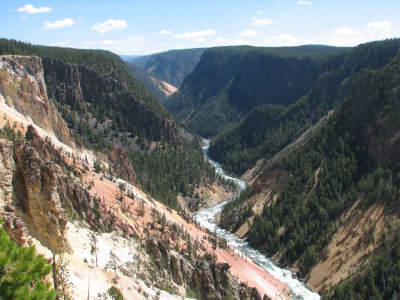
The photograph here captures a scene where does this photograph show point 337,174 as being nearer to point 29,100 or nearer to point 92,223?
point 92,223

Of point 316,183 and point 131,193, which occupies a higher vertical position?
point 131,193

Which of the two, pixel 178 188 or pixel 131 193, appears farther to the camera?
pixel 178 188

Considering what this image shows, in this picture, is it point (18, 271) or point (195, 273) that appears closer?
point (18, 271)

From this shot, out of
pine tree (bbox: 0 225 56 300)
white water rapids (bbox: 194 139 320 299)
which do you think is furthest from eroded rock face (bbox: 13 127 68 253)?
white water rapids (bbox: 194 139 320 299)

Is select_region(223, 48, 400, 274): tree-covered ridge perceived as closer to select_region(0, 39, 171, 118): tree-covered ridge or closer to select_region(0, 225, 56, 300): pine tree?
select_region(0, 225, 56, 300): pine tree

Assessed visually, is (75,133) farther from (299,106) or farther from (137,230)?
(299,106)

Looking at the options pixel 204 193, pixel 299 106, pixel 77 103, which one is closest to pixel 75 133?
pixel 77 103

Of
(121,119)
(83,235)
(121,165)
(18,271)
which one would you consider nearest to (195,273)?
(83,235)
